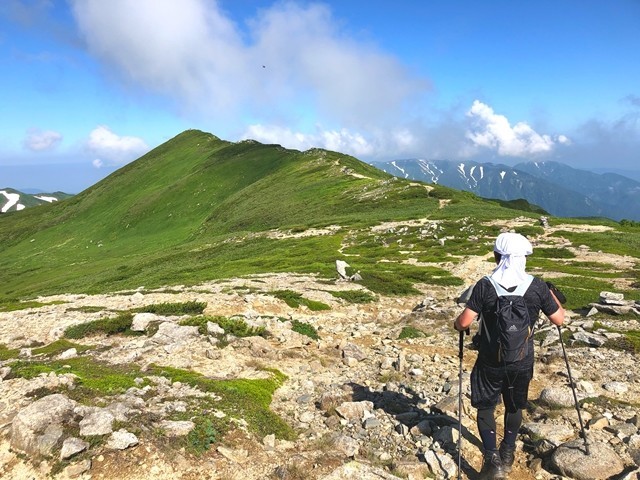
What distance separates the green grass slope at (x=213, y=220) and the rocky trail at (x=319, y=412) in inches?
724

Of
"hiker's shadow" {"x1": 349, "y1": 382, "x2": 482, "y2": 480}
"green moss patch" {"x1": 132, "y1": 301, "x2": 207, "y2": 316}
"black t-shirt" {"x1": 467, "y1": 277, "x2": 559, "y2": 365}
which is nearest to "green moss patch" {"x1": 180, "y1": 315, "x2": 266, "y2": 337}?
"green moss patch" {"x1": 132, "y1": 301, "x2": 207, "y2": 316}

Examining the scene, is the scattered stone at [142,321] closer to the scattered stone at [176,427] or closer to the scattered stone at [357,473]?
the scattered stone at [176,427]

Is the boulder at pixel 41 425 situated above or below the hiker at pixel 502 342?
below

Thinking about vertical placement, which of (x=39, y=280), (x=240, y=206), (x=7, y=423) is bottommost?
(x=39, y=280)

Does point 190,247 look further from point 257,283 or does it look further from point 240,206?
point 257,283

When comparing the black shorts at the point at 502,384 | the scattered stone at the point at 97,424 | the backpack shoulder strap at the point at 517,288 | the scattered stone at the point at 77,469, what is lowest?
the scattered stone at the point at 77,469

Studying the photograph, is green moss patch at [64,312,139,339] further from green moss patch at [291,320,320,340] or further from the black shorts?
the black shorts

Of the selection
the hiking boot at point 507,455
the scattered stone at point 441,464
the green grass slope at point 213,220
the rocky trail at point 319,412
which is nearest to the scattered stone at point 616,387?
the rocky trail at point 319,412

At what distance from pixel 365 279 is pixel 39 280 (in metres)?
90.7

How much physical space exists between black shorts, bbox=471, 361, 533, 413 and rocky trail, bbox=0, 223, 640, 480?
1.72m

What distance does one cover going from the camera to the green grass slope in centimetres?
6343

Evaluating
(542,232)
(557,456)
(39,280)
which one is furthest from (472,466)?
(39,280)

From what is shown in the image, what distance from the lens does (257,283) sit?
36562 mm

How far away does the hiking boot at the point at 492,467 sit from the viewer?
Answer: 855 cm
